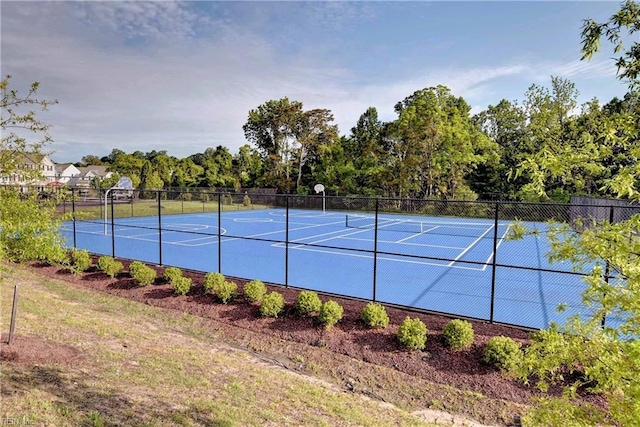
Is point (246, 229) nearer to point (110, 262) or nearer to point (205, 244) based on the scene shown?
point (205, 244)

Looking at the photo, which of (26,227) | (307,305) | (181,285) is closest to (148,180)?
(181,285)

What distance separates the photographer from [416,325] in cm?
684

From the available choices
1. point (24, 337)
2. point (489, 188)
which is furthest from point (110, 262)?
point (489, 188)

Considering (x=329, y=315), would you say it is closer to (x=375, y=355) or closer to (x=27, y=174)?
(x=375, y=355)

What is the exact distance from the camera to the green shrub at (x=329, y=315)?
7.59 metres

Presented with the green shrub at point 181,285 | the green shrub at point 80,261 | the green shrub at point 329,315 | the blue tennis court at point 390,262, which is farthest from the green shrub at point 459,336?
the green shrub at point 80,261

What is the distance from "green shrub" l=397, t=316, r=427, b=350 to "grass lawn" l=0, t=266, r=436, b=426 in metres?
1.53

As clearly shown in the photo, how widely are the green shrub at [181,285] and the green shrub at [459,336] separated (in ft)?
20.8

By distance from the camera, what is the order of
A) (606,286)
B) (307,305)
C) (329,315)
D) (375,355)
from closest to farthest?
1. (606,286)
2. (375,355)
3. (329,315)
4. (307,305)

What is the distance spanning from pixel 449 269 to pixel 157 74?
12.6 metres

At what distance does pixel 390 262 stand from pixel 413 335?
876 centimetres

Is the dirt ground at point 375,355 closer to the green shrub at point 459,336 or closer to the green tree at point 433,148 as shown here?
the green shrub at point 459,336

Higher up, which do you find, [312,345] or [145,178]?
[145,178]

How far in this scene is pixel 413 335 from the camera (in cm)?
676
